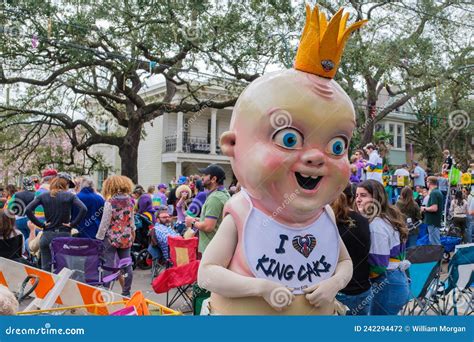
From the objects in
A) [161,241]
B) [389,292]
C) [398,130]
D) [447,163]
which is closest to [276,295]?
[389,292]

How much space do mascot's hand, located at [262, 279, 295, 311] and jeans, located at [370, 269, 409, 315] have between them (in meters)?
1.65

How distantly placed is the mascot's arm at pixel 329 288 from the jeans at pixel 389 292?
1246 millimetres

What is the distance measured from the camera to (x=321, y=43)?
9.22 ft

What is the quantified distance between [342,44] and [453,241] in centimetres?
760

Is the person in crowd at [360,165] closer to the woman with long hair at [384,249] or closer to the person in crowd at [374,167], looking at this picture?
the person in crowd at [374,167]

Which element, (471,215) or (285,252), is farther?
(471,215)

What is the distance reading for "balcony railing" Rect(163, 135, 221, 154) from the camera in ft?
90.4

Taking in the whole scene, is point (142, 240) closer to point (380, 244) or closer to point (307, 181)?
point (380, 244)

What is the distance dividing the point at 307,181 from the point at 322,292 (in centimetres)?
62

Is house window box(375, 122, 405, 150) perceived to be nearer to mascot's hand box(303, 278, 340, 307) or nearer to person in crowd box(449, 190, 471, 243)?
person in crowd box(449, 190, 471, 243)

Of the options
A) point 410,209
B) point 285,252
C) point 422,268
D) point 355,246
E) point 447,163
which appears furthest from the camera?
point 447,163

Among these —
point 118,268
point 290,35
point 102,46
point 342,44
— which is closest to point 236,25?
point 290,35

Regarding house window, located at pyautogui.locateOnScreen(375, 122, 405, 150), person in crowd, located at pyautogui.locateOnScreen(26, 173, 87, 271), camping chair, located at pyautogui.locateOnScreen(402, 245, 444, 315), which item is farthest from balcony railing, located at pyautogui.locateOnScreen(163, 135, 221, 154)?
camping chair, located at pyautogui.locateOnScreen(402, 245, 444, 315)

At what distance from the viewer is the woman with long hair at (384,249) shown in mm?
3961
